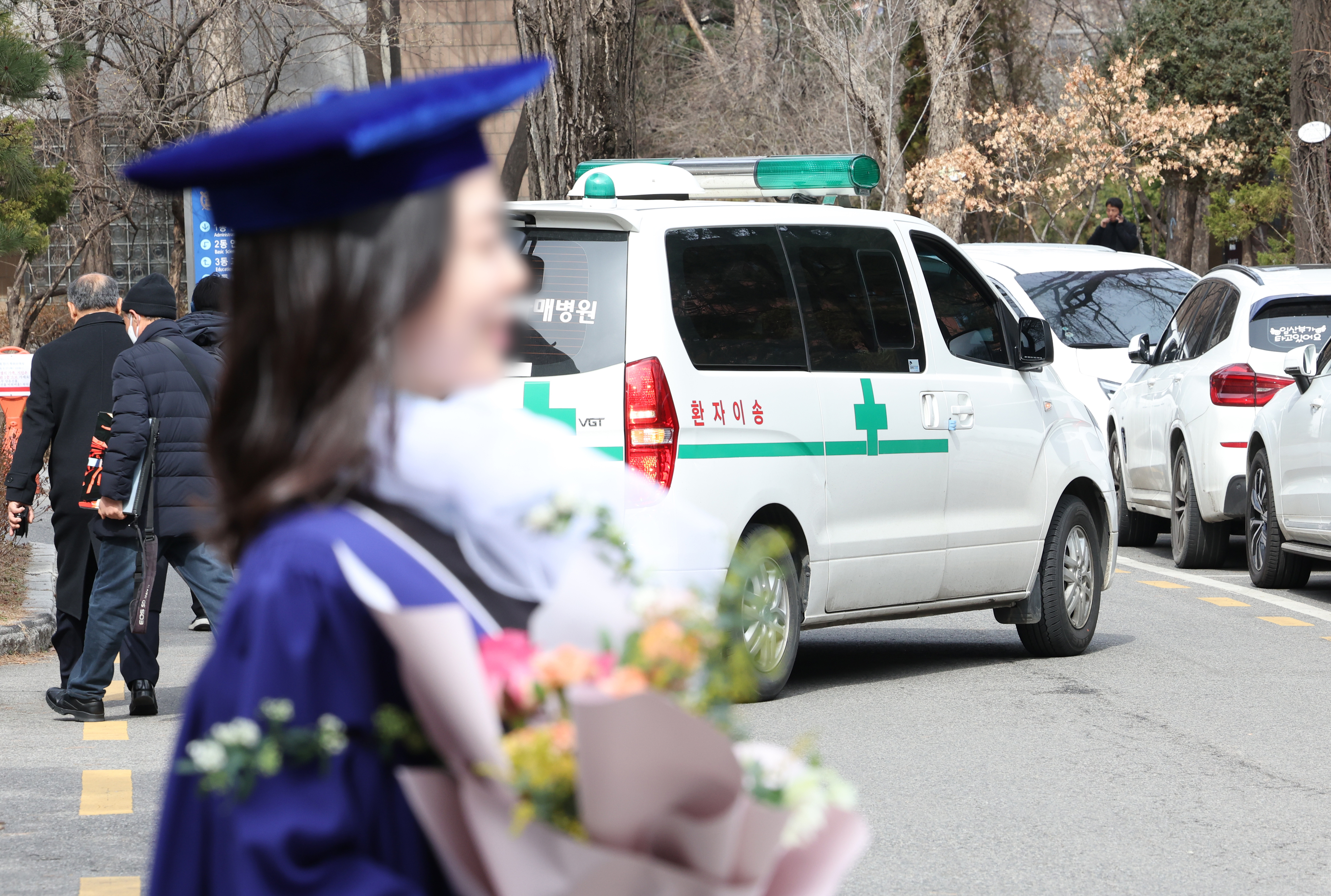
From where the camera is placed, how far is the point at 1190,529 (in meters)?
12.5

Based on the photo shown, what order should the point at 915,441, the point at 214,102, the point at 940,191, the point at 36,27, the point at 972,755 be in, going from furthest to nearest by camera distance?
the point at 940,191 < the point at 214,102 < the point at 36,27 < the point at 915,441 < the point at 972,755

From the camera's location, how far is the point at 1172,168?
36.7 metres

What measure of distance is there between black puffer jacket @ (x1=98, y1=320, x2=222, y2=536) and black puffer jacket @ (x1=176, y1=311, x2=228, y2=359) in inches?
8.0

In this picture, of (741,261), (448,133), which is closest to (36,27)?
(741,261)

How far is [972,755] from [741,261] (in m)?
2.24

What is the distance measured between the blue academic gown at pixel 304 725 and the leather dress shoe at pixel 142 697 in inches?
262

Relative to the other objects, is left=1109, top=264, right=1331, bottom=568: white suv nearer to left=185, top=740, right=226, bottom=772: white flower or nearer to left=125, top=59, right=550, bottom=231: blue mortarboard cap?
Answer: left=125, top=59, right=550, bottom=231: blue mortarboard cap

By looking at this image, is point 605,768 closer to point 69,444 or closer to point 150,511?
point 150,511

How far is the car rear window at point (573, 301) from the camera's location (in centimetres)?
702

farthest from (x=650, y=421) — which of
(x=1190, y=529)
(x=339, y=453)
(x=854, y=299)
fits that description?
(x=1190, y=529)

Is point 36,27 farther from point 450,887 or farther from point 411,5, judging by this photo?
point 450,887

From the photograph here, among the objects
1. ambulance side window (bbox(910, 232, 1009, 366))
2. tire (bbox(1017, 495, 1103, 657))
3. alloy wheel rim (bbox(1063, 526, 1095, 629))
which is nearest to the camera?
ambulance side window (bbox(910, 232, 1009, 366))

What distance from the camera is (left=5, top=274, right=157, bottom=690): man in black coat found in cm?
803

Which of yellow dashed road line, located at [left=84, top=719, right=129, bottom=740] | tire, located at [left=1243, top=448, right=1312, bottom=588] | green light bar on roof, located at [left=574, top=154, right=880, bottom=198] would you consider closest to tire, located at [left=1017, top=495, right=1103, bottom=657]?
green light bar on roof, located at [left=574, top=154, right=880, bottom=198]
